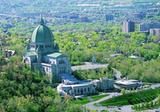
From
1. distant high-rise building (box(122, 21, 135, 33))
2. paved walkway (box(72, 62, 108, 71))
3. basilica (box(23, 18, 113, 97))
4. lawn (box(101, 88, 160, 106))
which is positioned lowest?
distant high-rise building (box(122, 21, 135, 33))

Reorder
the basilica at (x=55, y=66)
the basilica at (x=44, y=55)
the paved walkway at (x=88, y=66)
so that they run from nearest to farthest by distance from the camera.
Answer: the basilica at (x=55, y=66) < the basilica at (x=44, y=55) < the paved walkway at (x=88, y=66)

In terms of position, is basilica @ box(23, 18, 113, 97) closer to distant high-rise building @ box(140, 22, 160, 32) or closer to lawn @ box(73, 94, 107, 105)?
lawn @ box(73, 94, 107, 105)

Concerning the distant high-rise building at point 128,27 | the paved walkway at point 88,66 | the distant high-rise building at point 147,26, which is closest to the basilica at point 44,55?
the paved walkway at point 88,66

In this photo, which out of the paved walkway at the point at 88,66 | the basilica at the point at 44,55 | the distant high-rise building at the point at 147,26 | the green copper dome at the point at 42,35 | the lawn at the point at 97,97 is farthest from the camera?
the distant high-rise building at the point at 147,26

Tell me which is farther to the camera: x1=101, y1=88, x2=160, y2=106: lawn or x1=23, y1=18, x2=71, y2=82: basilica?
x1=23, y1=18, x2=71, y2=82: basilica

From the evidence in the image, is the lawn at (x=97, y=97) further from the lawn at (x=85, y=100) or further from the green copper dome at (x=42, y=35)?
the green copper dome at (x=42, y=35)

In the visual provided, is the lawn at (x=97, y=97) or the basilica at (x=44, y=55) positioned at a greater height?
the basilica at (x=44, y=55)

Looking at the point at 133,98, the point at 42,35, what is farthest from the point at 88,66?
the point at 133,98

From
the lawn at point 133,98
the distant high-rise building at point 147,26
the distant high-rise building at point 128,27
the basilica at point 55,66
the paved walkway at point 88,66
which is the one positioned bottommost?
the distant high-rise building at point 147,26

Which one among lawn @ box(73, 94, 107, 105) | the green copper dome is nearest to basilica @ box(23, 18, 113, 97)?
the green copper dome
